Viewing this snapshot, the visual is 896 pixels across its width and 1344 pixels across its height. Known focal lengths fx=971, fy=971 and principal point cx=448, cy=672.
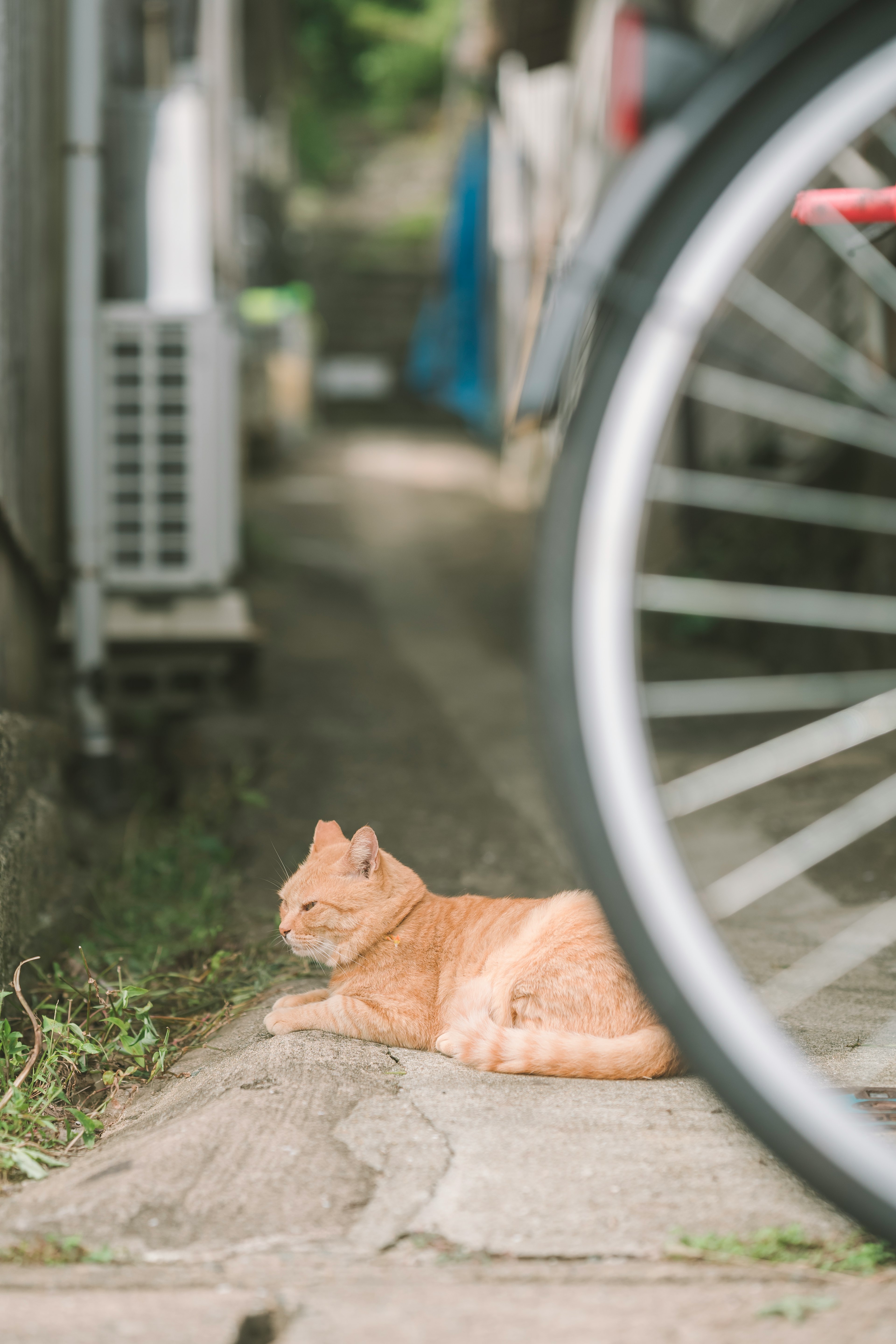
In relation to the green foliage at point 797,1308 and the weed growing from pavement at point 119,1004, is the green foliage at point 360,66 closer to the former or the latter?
the weed growing from pavement at point 119,1004

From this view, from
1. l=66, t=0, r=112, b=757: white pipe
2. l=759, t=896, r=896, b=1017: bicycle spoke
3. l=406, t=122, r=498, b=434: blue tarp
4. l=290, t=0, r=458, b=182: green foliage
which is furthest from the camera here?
l=290, t=0, r=458, b=182: green foliage

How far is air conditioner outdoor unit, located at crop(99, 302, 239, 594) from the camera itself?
11.4 feet

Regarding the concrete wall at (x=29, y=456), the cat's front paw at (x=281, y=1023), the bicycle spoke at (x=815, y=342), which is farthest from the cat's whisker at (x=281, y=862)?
Answer: the bicycle spoke at (x=815, y=342)

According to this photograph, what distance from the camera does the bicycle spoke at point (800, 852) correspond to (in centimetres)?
120

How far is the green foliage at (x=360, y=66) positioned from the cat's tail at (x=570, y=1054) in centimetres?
1934

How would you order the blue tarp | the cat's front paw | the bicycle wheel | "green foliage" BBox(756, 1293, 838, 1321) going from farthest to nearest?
the blue tarp, the cat's front paw, "green foliage" BBox(756, 1293, 838, 1321), the bicycle wheel

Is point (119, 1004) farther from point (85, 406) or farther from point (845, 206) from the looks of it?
point (85, 406)

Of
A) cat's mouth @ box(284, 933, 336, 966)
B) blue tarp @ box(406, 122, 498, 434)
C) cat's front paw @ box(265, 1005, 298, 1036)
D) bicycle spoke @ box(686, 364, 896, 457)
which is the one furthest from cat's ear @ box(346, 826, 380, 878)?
blue tarp @ box(406, 122, 498, 434)

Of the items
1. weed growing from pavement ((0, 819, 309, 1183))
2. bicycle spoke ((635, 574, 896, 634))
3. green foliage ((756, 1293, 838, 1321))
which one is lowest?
weed growing from pavement ((0, 819, 309, 1183))

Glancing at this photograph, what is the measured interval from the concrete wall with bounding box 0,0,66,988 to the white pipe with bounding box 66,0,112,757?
0.07m

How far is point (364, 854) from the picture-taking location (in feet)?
5.35

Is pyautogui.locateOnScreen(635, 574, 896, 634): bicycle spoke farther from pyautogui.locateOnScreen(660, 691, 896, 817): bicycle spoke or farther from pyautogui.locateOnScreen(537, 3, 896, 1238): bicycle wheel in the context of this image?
pyautogui.locateOnScreen(660, 691, 896, 817): bicycle spoke

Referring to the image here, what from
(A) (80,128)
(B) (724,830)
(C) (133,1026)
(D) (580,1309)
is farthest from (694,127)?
(A) (80,128)

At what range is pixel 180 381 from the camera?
353 centimetres
